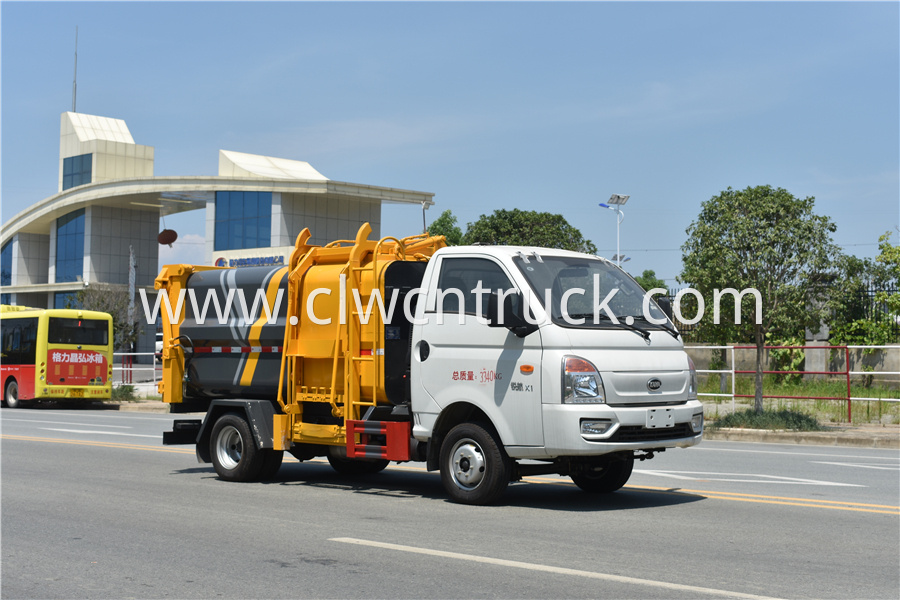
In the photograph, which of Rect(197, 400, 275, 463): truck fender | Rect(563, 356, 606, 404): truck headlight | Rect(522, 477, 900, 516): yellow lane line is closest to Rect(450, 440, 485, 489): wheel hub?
Rect(563, 356, 606, 404): truck headlight

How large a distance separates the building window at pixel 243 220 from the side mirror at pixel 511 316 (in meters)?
Result: 49.6

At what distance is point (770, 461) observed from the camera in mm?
14016

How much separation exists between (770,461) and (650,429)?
589 cm

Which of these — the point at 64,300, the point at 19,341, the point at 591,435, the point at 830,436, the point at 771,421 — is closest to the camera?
the point at 591,435

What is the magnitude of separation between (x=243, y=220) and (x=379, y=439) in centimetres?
5002

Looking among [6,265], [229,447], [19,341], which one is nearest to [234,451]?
[229,447]

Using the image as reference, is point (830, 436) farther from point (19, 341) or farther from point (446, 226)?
point (446, 226)

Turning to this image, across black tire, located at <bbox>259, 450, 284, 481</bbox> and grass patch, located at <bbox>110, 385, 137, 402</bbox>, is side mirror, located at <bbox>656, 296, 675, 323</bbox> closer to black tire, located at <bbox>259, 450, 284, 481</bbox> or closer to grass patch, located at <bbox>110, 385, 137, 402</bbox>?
black tire, located at <bbox>259, 450, 284, 481</bbox>

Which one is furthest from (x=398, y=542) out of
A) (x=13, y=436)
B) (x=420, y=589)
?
(x=13, y=436)

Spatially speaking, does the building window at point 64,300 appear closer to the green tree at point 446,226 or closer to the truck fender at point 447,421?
the green tree at point 446,226

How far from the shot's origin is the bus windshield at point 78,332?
31562 millimetres

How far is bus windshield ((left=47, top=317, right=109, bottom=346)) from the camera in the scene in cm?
3156

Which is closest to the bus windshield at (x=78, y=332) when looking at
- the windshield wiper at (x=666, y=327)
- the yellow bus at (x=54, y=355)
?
the yellow bus at (x=54, y=355)

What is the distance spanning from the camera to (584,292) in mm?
9430
